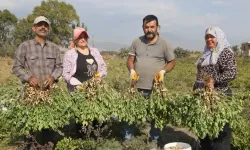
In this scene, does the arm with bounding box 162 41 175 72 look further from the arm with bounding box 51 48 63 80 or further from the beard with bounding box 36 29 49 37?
the beard with bounding box 36 29 49 37

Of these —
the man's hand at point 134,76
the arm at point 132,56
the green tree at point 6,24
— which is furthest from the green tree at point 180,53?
the man's hand at point 134,76

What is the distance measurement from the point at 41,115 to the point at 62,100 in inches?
13.0

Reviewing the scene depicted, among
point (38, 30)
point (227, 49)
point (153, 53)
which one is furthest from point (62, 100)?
point (227, 49)

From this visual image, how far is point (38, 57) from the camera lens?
13.9 ft

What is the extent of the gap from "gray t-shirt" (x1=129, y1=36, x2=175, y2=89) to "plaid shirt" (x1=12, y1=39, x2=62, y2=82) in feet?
3.92

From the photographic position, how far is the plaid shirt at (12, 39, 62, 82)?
419cm

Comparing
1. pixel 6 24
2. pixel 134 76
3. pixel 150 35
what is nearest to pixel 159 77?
pixel 134 76

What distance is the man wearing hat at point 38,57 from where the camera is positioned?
4.18 meters

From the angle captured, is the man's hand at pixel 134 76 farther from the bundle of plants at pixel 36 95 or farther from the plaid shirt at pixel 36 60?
the bundle of plants at pixel 36 95

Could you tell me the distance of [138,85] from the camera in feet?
15.1

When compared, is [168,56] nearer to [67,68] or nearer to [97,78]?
[97,78]

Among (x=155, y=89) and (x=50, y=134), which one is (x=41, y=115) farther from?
(x=155, y=89)

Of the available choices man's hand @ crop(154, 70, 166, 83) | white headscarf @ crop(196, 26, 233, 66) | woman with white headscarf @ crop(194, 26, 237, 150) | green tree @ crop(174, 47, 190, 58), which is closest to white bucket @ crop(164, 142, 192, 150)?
woman with white headscarf @ crop(194, 26, 237, 150)

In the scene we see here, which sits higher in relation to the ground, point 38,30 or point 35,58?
point 38,30
